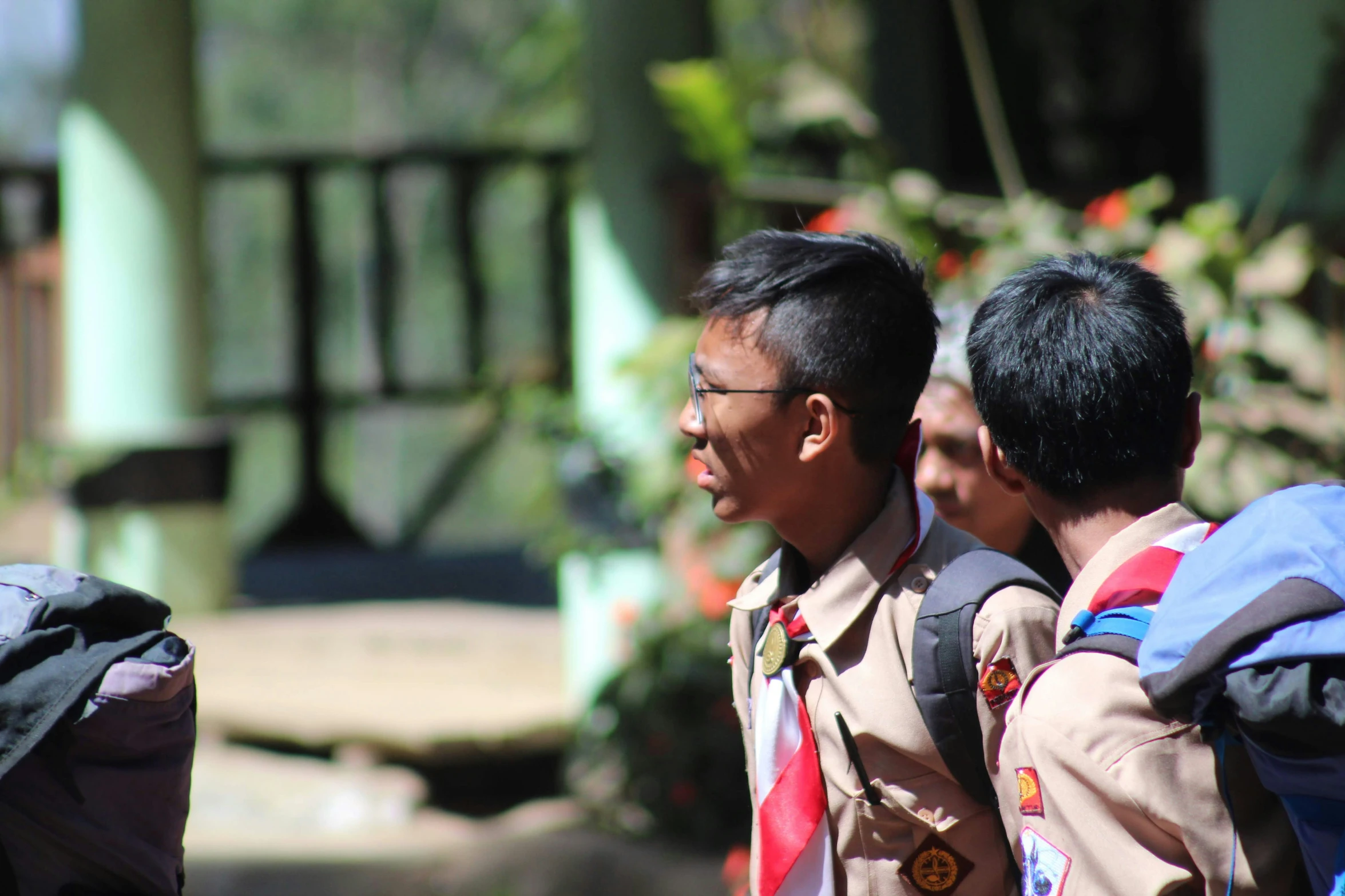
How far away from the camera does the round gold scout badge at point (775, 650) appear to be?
1.69 meters

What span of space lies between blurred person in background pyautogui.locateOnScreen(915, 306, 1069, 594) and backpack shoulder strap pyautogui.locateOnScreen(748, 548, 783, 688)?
13.3 inches

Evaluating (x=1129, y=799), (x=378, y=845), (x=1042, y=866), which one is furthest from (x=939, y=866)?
(x=378, y=845)

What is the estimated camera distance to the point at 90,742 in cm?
151

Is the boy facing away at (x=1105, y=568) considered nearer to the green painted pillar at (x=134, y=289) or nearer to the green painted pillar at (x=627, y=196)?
the green painted pillar at (x=627, y=196)

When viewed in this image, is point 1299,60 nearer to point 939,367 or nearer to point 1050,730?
point 939,367

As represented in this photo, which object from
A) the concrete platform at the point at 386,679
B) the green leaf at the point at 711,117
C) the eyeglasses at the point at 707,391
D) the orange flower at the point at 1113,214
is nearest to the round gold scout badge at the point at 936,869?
the eyeglasses at the point at 707,391

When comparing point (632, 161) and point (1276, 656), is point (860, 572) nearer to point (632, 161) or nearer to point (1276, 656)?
point (1276, 656)

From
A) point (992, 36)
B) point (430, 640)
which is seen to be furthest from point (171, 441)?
point (992, 36)

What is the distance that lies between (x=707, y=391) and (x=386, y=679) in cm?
480

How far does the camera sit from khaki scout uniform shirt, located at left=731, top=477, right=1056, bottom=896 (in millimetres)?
1561

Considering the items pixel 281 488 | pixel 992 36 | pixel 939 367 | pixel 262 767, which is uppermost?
pixel 992 36

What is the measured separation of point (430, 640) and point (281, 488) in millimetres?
15836

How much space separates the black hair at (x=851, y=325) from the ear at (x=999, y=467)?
0.18 meters

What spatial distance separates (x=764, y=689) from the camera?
171cm
